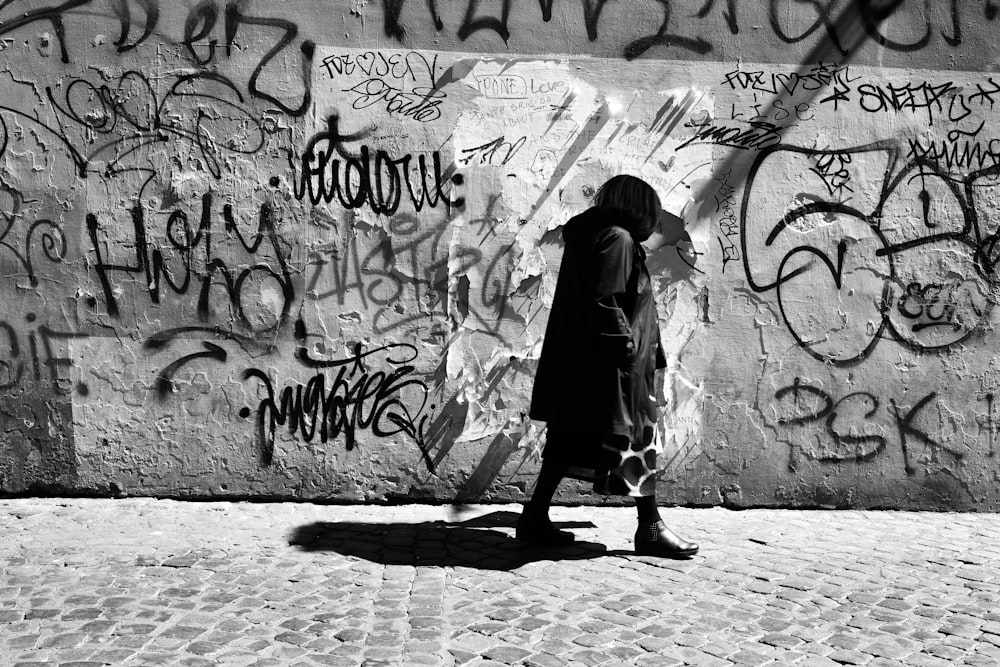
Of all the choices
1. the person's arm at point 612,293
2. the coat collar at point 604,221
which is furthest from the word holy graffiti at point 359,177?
the person's arm at point 612,293

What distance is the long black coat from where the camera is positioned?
13.9 feet

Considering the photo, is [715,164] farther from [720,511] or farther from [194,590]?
[194,590]

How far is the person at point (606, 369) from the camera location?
14.0ft

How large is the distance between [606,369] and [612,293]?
34cm

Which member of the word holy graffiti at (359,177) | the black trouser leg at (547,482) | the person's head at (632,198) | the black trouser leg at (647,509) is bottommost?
the black trouser leg at (647,509)

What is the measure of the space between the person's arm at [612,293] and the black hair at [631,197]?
17 cm

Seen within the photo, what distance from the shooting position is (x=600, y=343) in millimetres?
4219

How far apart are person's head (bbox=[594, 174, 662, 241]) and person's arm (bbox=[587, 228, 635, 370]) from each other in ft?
0.55

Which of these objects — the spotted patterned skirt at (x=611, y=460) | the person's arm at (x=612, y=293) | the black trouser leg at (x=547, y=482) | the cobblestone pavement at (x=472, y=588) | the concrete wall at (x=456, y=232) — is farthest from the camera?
the concrete wall at (x=456, y=232)

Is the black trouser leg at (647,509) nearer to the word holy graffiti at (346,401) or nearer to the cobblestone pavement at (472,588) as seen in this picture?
the cobblestone pavement at (472,588)

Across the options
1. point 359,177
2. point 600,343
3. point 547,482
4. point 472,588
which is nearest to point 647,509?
point 547,482

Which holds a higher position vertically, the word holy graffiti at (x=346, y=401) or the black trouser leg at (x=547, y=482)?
the word holy graffiti at (x=346, y=401)

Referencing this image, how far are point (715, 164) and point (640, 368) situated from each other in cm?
156

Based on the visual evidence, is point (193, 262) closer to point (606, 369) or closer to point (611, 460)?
point (606, 369)
